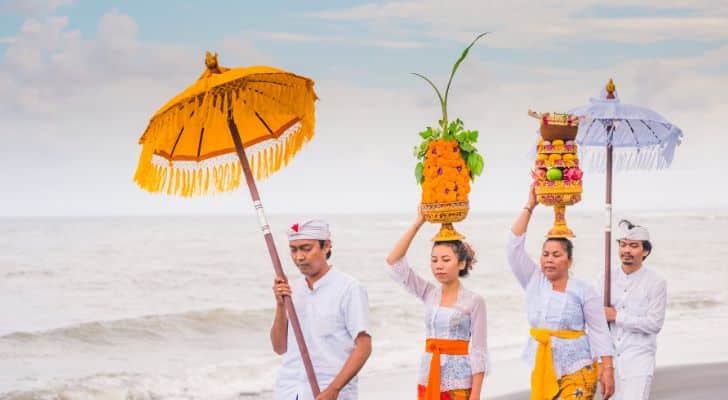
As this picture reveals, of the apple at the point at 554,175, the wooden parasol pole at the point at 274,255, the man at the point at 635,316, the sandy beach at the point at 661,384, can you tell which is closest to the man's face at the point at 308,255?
the wooden parasol pole at the point at 274,255

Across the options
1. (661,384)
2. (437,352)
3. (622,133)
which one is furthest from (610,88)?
(661,384)

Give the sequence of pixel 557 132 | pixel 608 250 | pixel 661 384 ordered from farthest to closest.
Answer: pixel 661 384 < pixel 608 250 < pixel 557 132

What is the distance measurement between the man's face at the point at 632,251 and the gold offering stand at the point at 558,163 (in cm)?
109

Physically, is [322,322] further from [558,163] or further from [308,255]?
[558,163]

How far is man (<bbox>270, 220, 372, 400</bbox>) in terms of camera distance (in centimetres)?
528

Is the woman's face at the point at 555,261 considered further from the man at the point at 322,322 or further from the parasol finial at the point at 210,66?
the parasol finial at the point at 210,66

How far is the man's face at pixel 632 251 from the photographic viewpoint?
309 inches

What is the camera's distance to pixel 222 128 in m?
5.98

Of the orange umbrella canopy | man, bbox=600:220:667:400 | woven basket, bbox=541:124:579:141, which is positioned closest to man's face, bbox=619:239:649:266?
man, bbox=600:220:667:400

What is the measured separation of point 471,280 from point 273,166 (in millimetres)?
26290

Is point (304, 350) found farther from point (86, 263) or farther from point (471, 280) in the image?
point (86, 263)

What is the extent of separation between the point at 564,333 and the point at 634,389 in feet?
4.12

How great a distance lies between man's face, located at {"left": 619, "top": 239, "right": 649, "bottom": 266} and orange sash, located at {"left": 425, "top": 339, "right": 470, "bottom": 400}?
235 cm

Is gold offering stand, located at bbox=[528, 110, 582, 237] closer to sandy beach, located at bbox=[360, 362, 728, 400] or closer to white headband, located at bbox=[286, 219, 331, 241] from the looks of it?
white headband, located at bbox=[286, 219, 331, 241]
